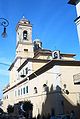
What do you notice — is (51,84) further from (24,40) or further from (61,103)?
(24,40)

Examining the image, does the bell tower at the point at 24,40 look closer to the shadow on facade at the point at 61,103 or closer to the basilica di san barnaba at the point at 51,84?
the basilica di san barnaba at the point at 51,84

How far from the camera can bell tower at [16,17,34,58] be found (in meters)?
52.9

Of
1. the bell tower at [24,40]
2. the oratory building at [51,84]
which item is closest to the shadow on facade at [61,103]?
the oratory building at [51,84]

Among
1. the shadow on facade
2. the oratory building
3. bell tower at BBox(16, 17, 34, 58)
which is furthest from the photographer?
bell tower at BBox(16, 17, 34, 58)

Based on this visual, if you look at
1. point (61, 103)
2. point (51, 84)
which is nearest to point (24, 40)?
point (51, 84)

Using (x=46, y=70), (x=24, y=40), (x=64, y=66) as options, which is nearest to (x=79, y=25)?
(x=64, y=66)

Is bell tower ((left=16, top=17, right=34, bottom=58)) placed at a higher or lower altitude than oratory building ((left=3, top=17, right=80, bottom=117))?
higher

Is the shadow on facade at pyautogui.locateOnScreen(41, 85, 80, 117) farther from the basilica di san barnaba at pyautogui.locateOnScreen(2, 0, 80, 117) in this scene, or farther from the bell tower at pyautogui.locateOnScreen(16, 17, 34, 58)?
the bell tower at pyautogui.locateOnScreen(16, 17, 34, 58)

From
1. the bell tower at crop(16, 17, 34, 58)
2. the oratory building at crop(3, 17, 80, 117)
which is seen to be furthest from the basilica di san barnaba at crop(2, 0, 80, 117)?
the bell tower at crop(16, 17, 34, 58)

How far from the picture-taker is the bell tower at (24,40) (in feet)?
174

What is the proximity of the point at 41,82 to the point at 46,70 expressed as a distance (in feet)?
9.24

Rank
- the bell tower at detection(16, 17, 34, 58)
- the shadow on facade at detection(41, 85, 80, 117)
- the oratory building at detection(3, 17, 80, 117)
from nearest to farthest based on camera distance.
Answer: the shadow on facade at detection(41, 85, 80, 117) < the oratory building at detection(3, 17, 80, 117) < the bell tower at detection(16, 17, 34, 58)

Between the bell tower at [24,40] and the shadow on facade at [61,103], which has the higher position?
the bell tower at [24,40]

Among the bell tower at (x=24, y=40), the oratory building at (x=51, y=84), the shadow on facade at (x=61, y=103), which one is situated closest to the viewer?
the shadow on facade at (x=61, y=103)
